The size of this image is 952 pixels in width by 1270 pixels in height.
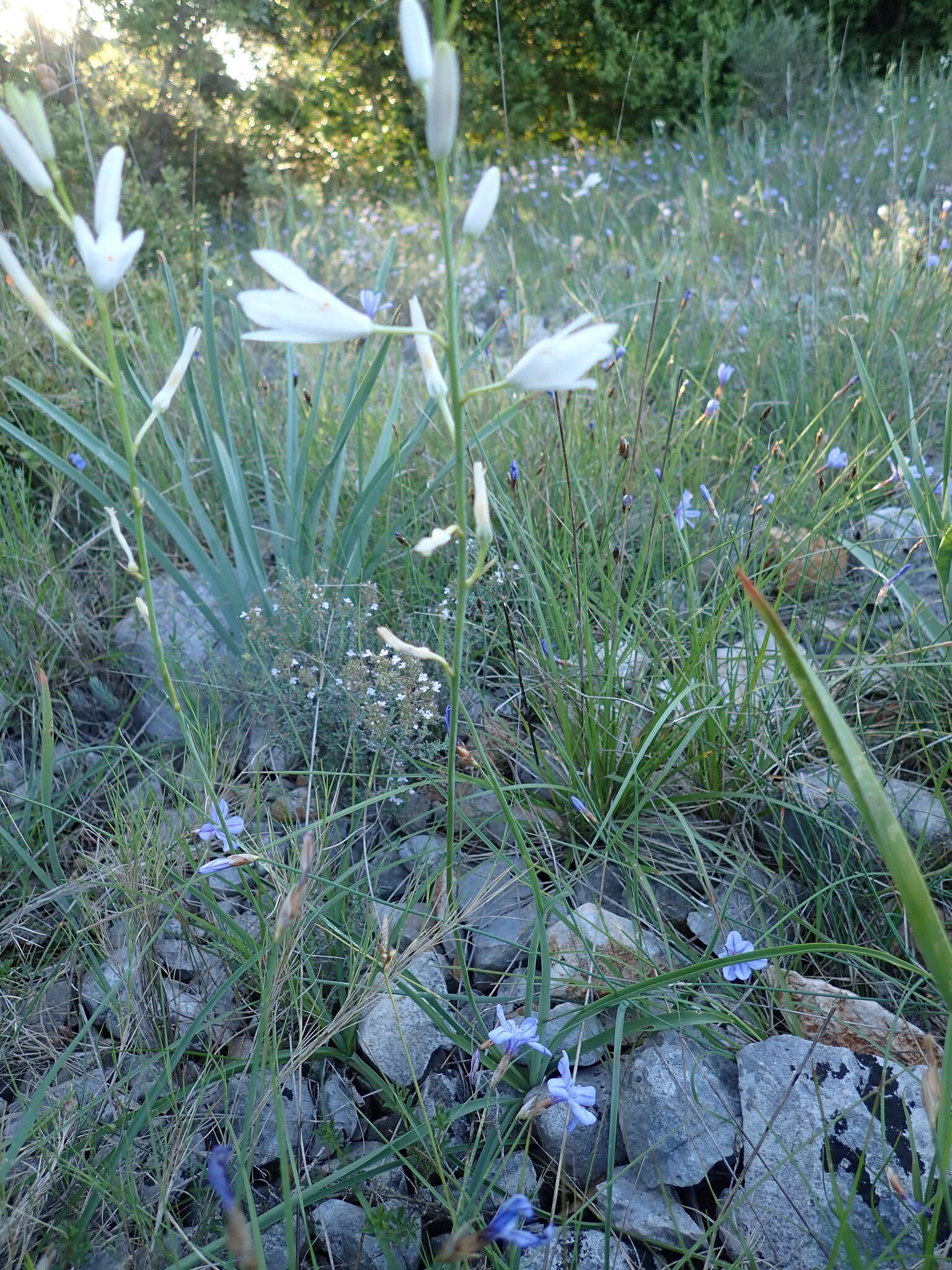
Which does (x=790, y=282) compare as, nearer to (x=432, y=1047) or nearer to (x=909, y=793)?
(x=909, y=793)

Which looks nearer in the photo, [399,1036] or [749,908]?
[399,1036]

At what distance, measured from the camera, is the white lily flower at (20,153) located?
76cm

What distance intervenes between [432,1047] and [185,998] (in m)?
0.40

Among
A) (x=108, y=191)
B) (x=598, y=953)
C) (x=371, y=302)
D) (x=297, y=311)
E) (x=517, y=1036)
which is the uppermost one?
(x=108, y=191)

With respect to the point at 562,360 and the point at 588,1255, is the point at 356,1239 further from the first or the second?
the point at 562,360

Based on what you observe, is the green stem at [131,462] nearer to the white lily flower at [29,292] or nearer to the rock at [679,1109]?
the white lily flower at [29,292]

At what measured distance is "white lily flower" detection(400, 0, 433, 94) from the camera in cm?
69

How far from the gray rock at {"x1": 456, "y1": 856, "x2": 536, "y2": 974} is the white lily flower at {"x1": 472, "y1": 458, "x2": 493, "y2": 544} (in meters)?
0.58

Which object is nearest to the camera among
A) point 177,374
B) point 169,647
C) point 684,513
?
point 177,374

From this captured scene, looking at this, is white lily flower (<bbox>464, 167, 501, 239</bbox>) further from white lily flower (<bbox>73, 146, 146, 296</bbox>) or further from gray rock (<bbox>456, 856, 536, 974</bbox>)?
gray rock (<bbox>456, 856, 536, 974</bbox>)

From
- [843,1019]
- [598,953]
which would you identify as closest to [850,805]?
[843,1019]

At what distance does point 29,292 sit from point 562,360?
0.56 metres

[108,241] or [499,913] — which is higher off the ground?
[108,241]

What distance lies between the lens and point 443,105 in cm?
68
